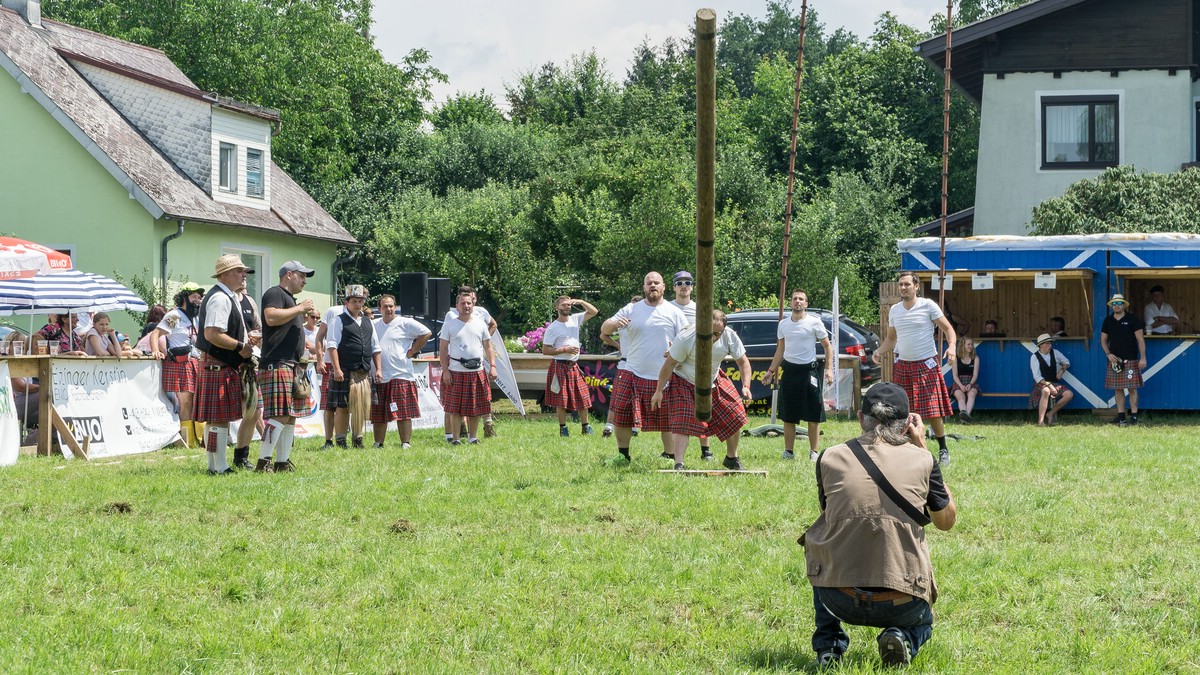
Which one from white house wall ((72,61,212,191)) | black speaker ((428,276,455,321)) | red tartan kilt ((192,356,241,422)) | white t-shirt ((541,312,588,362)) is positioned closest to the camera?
red tartan kilt ((192,356,241,422))

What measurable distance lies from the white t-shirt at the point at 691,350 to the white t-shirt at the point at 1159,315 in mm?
10465

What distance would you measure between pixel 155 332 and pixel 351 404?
7.95 ft

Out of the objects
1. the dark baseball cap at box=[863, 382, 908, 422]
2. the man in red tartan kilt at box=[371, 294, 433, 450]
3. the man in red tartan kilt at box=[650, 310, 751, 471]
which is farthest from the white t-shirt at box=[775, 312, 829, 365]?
the dark baseball cap at box=[863, 382, 908, 422]

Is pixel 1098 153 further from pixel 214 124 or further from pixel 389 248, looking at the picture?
pixel 389 248

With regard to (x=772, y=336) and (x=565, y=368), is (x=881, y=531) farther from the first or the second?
(x=772, y=336)

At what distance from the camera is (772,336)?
67.7 feet

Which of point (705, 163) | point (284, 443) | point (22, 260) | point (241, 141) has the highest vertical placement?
point (241, 141)

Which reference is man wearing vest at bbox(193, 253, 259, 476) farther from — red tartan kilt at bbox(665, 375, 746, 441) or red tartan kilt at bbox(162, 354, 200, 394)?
red tartan kilt at bbox(162, 354, 200, 394)

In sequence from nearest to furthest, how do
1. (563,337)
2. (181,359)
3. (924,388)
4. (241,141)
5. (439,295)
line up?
(924,388) < (181,359) < (563,337) < (439,295) < (241,141)

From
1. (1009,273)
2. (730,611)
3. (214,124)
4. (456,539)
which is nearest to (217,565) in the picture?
(456,539)

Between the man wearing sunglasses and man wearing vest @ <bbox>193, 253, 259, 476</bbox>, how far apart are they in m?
12.4

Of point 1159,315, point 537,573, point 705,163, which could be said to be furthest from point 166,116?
point 705,163

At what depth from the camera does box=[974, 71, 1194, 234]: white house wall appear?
84.4 feet

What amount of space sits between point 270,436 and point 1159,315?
13760 millimetres
